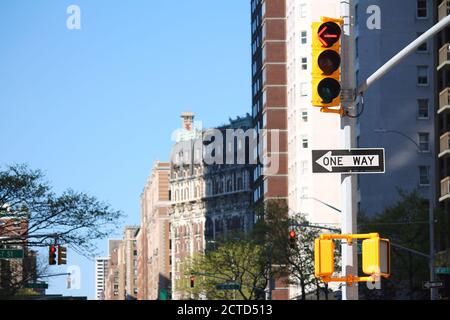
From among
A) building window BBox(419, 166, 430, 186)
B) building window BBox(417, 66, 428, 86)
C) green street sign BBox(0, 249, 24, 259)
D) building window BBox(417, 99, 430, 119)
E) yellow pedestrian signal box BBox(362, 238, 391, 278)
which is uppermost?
building window BBox(417, 66, 428, 86)

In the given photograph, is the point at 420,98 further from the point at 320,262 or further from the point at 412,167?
the point at 320,262

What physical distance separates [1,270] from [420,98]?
4507 cm

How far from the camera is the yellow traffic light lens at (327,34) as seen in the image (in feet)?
66.3

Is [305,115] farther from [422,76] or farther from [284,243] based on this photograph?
[284,243]

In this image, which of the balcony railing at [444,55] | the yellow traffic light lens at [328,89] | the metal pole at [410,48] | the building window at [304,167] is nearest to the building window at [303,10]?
the building window at [304,167]

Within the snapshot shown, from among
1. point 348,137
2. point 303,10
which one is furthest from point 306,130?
point 348,137

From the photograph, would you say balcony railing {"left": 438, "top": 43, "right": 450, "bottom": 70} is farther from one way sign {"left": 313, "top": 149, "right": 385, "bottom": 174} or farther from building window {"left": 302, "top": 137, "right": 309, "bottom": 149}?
one way sign {"left": 313, "top": 149, "right": 385, "bottom": 174}

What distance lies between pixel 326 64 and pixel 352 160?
6.20ft

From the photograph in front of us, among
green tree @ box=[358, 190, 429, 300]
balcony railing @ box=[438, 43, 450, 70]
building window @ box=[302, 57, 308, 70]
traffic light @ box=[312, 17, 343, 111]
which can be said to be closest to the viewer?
traffic light @ box=[312, 17, 343, 111]

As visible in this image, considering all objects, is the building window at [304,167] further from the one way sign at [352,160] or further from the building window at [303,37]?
the one way sign at [352,160]

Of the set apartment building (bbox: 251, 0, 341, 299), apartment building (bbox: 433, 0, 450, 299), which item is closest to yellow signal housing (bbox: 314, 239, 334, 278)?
apartment building (bbox: 433, 0, 450, 299)

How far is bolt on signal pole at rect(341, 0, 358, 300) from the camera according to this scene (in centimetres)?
2094

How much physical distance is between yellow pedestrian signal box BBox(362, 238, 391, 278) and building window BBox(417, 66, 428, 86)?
101 m

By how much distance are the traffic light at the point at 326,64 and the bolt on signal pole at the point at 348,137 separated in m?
1.10
